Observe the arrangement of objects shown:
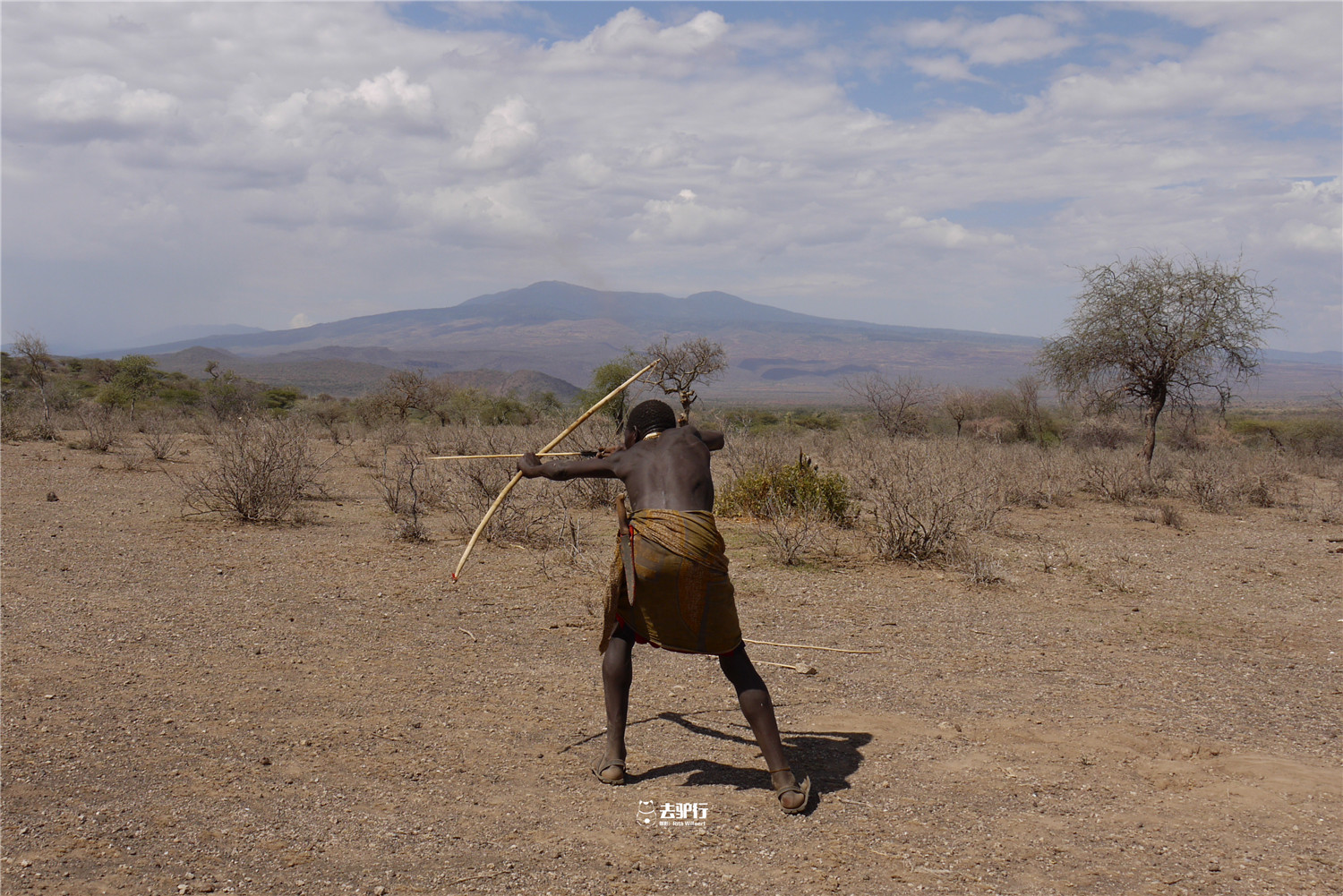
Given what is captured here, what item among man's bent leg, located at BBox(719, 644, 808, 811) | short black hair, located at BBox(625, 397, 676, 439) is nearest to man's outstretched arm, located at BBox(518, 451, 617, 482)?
short black hair, located at BBox(625, 397, 676, 439)

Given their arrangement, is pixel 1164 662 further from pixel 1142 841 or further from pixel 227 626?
pixel 227 626

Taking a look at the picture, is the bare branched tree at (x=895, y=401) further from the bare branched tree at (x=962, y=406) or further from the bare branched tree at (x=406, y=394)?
the bare branched tree at (x=406, y=394)

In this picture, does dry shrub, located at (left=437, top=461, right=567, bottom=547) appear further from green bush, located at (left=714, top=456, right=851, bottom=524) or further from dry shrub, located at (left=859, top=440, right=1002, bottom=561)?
dry shrub, located at (left=859, top=440, right=1002, bottom=561)

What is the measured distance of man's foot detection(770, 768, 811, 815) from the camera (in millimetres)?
3709

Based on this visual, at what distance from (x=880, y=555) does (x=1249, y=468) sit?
9970 millimetres

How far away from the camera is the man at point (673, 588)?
12.3 ft

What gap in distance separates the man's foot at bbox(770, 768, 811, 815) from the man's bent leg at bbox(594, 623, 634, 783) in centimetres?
72

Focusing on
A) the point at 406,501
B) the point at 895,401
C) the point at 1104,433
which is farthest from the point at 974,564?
the point at 1104,433

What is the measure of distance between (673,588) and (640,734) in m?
1.36

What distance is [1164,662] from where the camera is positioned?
20.5 feet

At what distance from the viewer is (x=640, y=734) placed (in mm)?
4711

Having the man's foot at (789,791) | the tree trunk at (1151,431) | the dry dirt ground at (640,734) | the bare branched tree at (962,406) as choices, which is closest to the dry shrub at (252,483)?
the dry dirt ground at (640,734)

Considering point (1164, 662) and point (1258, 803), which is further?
point (1164, 662)

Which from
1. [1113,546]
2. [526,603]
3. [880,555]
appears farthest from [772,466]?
[526,603]
